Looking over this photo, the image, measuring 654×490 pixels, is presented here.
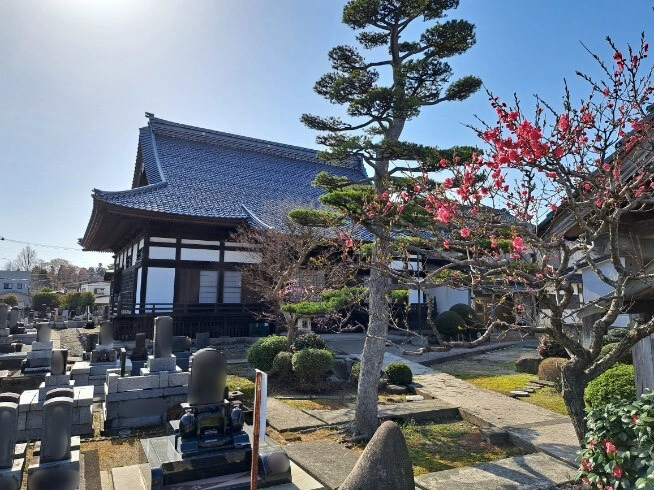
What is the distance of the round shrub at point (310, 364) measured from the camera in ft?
29.1

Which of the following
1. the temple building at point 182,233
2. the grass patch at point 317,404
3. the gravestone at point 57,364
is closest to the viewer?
the gravestone at point 57,364

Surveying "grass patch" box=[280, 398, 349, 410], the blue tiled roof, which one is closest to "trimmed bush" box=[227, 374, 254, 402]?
"grass patch" box=[280, 398, 349, 410]

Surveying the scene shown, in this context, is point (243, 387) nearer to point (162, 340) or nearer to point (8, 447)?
point (162, 340)

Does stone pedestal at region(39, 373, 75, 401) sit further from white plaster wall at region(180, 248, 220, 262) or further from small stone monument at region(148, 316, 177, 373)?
white plaster wall at region(180, 248, 220, 262)

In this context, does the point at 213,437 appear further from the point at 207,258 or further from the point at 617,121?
the point at 207,258

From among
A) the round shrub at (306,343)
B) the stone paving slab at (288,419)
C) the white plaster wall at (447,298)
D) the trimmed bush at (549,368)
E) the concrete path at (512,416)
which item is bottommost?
the stone paving slab at (288,419)

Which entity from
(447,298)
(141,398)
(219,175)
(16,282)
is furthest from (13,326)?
(16,282)

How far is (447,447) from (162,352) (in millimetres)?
4923

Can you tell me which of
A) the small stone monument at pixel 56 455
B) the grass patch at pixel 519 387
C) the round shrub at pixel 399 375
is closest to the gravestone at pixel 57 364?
the small stone monument at pixel 56 455

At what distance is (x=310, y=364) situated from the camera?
29.1 ft

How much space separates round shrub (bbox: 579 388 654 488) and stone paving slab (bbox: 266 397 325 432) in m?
3.79

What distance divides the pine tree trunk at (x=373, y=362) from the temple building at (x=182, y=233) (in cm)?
884

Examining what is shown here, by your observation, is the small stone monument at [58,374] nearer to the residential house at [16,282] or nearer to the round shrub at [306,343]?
the round shrub at [306,343]

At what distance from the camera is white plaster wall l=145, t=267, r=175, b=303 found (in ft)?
48.7
